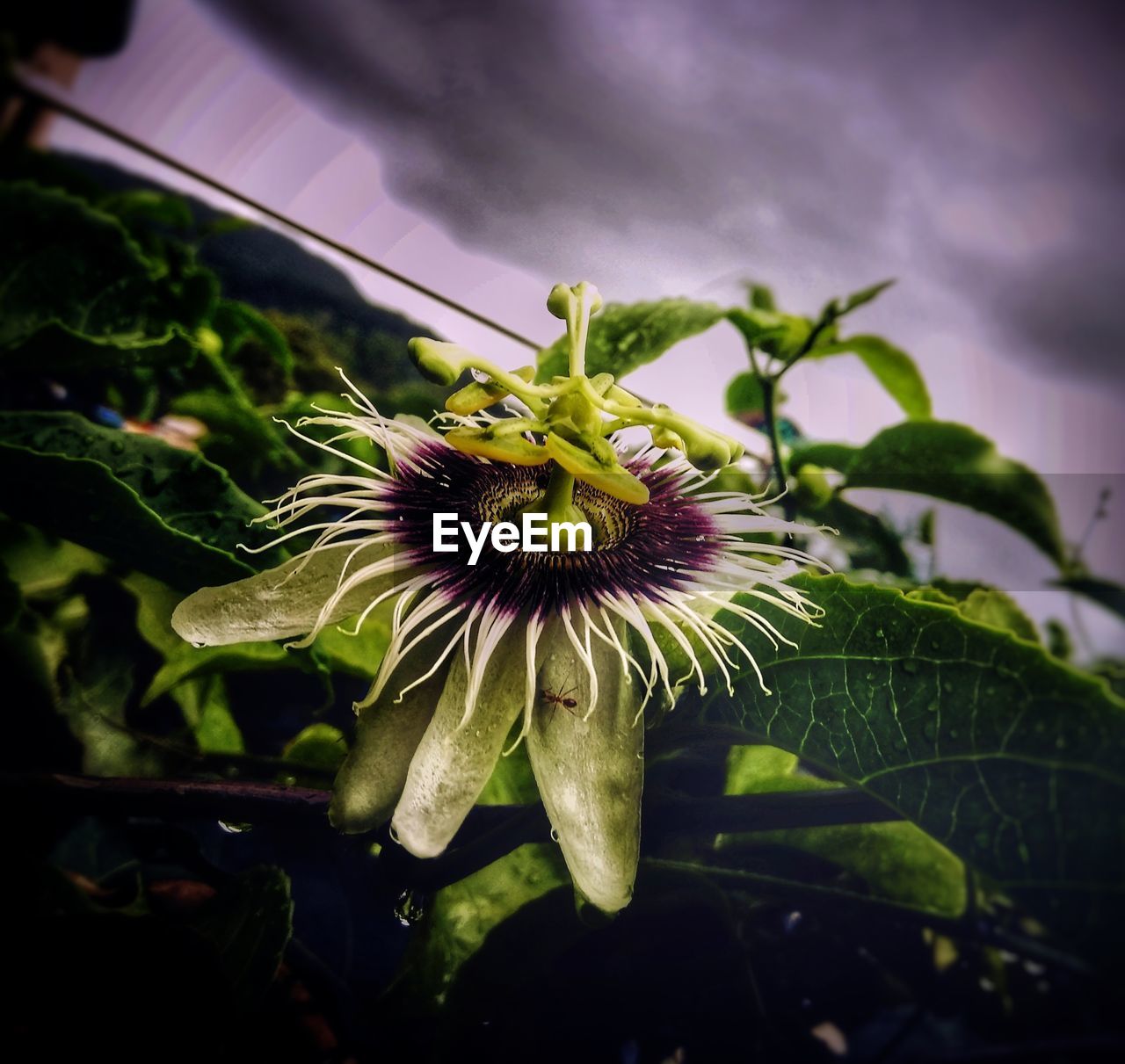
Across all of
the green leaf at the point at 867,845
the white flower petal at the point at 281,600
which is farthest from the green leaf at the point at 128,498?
the green leaf at the point at 867,845

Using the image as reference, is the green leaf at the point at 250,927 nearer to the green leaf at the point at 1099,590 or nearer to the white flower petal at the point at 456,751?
the white flower petal at the point at 456,751

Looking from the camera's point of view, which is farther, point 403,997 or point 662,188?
point 662,188


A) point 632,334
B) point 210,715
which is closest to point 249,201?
point 632,334

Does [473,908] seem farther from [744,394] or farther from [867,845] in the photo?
[744,394]

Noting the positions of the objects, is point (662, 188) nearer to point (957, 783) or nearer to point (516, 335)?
point (516, 335)

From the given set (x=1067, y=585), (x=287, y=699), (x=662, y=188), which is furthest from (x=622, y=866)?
(x=662, y=188)

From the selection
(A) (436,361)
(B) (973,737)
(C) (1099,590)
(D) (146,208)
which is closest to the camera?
(B) (973,737)

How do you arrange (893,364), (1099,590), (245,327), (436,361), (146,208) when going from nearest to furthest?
(436,361)
(1099,590)
(893,364)
(245,327)
(146,208)

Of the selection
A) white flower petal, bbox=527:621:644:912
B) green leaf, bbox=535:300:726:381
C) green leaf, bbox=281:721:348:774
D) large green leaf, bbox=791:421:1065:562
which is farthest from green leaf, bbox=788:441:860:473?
green leaf, bbox=281:721:348:774
